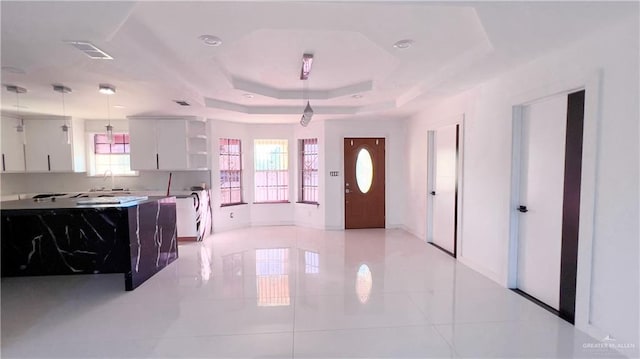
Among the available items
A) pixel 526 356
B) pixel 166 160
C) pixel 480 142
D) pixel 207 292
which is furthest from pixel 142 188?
pixel 526 356

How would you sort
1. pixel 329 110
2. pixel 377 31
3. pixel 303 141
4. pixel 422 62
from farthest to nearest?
pixel 303 141 < pixel 329 110 < pixel 422 62 < pixel 377 31

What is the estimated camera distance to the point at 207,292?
137 inches

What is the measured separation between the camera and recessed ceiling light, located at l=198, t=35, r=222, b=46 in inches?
106

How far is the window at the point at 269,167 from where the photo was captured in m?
7.04

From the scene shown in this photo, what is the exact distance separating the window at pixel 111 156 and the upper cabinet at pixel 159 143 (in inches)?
30.8

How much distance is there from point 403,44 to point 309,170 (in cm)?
435

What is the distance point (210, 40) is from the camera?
8.98 ft

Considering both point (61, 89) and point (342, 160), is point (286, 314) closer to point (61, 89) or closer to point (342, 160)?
point (61, 89)

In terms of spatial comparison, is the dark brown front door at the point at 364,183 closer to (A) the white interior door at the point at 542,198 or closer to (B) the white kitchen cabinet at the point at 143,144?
(A) the white interior door at the point at 542,198

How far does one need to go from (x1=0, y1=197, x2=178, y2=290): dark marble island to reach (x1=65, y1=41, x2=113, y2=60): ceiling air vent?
1.65 metres

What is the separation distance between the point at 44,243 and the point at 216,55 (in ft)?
10.4

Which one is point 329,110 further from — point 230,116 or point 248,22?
point 248,22

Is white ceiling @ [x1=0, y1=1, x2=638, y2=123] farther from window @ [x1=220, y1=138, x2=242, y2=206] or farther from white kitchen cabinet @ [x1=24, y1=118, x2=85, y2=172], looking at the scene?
window @ [x1=220, y1=138, x2=242, y2=206]

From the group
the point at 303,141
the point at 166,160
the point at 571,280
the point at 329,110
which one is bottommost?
the point at 571,280
